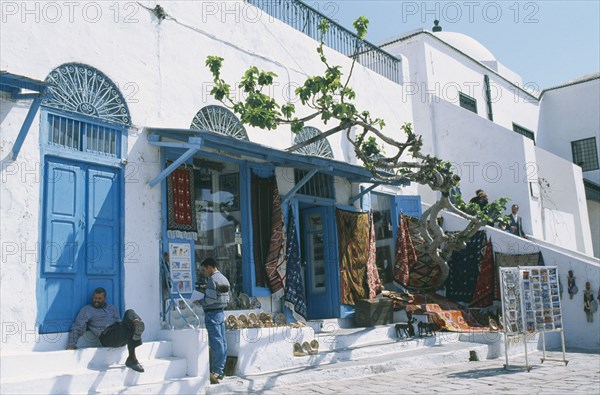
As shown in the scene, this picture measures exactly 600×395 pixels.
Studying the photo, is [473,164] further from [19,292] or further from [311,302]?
[19,292]

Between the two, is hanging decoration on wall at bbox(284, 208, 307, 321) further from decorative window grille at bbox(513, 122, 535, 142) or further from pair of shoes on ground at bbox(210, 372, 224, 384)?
decorative window grille at bbox(513, 122, 535, 142)

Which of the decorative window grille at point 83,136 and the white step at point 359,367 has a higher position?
the decorative window grille at point 83,136

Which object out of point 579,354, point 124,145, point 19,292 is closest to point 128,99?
point 124,145

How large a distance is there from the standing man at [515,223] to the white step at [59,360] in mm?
10387

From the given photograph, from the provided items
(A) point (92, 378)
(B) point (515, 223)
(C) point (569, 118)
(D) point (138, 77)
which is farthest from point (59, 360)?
(C) point (569, 118)

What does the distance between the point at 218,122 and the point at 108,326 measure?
13.0 ft

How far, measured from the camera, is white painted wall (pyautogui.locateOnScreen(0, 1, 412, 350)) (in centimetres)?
692

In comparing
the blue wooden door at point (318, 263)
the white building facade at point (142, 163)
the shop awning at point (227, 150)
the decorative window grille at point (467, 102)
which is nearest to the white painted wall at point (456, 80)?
the decorative window grille at point (467, 102)

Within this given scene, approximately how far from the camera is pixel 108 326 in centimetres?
720

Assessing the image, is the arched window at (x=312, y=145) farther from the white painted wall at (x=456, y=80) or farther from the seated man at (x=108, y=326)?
the white painted wall at (x=456, y=80)

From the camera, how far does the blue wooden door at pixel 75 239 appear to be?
23.5 feet

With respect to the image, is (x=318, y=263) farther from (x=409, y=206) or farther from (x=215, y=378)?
(x=215, y=378)

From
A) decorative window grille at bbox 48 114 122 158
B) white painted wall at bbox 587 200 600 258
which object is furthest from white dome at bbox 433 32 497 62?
decorative window grille at bbox 48 114 122 158

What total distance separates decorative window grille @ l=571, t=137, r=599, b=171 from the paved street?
14237 millimetres
